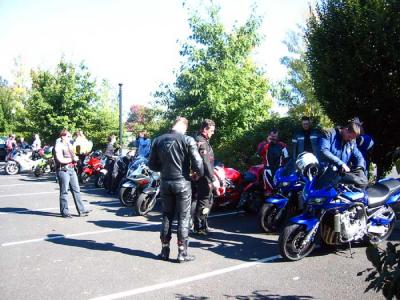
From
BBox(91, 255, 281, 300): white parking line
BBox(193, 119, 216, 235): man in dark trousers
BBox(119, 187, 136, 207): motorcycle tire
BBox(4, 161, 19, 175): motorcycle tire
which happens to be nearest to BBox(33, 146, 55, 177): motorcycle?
BBox(4, 161, 19, 175): motorcycle tire

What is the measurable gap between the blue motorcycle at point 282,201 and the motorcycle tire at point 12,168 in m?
13.8

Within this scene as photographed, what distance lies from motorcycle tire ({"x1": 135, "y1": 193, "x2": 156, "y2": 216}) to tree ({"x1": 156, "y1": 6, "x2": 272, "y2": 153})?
173 inches

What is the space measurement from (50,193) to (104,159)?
209 centimetres

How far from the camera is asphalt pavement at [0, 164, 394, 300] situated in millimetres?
4270

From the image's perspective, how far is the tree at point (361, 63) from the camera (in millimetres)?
7695

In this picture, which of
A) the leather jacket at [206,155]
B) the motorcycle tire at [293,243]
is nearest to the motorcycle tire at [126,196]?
the leather jacket at [206,155]

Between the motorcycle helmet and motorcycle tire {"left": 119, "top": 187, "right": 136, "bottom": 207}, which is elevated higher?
the motorcycle helmet

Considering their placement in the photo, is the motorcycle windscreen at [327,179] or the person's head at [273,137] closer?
the motorcycle windscreen at [327,179]

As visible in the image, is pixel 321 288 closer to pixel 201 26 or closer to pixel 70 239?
pixel 70 239

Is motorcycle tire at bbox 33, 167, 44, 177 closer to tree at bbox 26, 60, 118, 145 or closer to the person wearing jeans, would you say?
tree at bbox 26, 60, 118, 145

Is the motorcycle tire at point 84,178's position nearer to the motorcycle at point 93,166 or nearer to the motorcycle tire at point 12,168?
the motorcycle at point 93,166

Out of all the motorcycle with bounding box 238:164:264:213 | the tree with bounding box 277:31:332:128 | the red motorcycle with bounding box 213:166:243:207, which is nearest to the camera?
the motorcycle with bounding box 238:164:264:213

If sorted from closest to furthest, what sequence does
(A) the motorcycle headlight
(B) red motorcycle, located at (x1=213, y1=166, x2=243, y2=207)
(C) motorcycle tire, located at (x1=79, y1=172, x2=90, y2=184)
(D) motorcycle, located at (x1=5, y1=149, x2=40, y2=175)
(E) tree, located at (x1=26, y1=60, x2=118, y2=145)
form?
(A) the motorcycle headlight < (B) red motorcycle, located at (x1=213, y1=166, x2=243, y2=207) < (C) motorcycle tire, located at (x1=79, y1=172, x2=90, y2=184) < (D) motorcycle, located at (x1=5, y1=149, x2=40, y2=175) < (E) tree, located at (x1=26, y1=60, x2=118, y2=145)

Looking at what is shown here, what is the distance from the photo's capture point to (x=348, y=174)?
5.30 m
